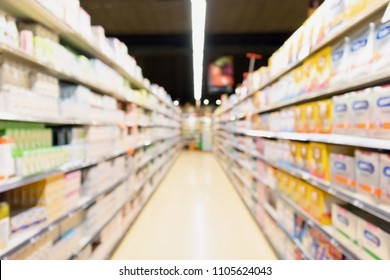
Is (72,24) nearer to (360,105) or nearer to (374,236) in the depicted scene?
(360,105)

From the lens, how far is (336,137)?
1.95 metres

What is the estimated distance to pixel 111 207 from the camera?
355 centimetres

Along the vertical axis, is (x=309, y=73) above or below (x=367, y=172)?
above

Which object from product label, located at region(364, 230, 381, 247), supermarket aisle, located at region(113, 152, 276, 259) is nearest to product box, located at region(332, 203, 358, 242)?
product label, located at region(364, 230, 381, 247)

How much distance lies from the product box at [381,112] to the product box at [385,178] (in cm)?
12

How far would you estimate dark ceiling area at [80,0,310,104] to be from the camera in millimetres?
7574

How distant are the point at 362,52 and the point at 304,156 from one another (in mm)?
1120

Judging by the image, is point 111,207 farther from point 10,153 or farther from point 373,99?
point 373,99

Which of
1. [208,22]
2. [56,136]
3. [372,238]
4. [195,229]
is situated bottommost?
[195,229]

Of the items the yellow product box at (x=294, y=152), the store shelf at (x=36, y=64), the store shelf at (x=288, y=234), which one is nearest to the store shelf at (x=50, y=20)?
the store shelf at (x=36, y=64)

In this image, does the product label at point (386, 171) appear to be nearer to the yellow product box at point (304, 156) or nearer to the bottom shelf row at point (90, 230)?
the yellow product box at point (304, 156)

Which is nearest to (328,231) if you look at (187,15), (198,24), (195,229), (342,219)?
(342,219)

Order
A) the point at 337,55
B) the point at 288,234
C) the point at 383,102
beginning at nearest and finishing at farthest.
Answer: the point at 383,102 → the point at 337,55 → the point at 288,234
